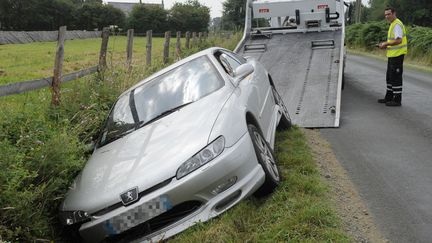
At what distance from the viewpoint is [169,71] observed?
5.51 meters

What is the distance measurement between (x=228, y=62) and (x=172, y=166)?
250cm

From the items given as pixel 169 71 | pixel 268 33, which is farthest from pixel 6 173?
pixel 268 33

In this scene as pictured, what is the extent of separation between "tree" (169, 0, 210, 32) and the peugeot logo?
170 feet

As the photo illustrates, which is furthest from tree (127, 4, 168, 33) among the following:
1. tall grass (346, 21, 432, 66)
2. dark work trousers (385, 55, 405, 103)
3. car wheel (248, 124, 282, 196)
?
car wheel (248, 124, 282, 196)

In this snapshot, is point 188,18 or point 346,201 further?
point 188,18

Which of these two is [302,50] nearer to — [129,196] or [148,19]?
[129,196]

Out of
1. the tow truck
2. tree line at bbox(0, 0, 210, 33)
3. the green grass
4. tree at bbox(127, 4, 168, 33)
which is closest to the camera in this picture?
the green grass

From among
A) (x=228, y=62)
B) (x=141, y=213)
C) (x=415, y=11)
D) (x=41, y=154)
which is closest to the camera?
→ (x=141, y=213)

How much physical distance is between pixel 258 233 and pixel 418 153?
3.12m

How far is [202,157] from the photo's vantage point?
3748 mm

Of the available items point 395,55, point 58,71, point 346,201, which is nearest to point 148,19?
point 395,55

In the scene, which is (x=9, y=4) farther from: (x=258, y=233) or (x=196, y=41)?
(x=258, y=233)

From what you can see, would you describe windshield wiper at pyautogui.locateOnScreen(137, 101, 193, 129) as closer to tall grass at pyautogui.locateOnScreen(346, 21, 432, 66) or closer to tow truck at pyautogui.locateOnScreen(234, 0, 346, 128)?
tow truck at pyautogui.locateOnScreen(234, 0, 346, 128)

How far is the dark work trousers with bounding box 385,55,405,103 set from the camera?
8.75 m
